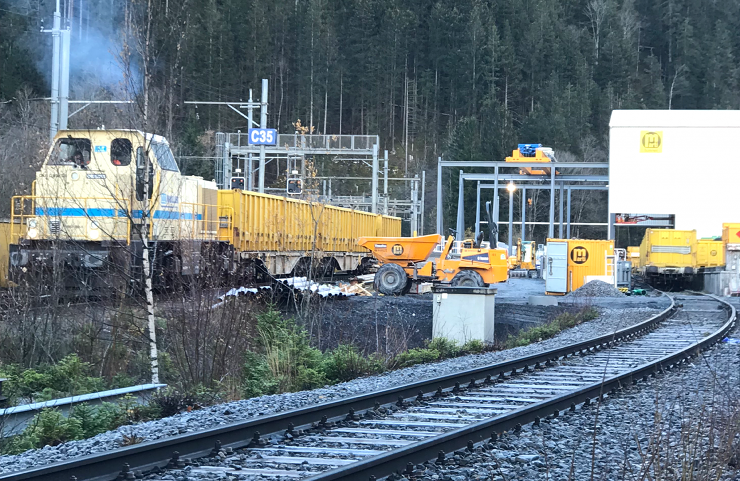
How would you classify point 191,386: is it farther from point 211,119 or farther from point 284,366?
point 211,119

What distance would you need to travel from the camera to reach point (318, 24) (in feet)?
263

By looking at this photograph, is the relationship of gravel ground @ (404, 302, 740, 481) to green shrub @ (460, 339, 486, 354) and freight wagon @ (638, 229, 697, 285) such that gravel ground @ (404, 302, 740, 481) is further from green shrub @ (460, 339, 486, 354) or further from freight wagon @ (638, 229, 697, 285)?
freight wagon @ (638, 229, 697, 285)

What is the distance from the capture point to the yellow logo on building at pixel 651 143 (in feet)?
153

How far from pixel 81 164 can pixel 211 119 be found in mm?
56977

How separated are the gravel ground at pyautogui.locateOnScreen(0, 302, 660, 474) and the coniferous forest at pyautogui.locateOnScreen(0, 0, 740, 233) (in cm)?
6036

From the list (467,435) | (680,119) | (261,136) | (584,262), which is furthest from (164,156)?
(680,119)

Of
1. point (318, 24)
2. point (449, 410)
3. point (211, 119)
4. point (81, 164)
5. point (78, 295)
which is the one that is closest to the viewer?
point (449, 410)

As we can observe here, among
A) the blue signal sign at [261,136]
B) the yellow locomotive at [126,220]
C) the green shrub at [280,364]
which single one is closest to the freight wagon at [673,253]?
the blue signal sign at [261,136]

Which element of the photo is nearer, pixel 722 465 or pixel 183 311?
pixel 722 465

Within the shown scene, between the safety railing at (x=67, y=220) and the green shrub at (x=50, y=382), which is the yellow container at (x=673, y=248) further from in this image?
the green shrub at (x=50, y=382)

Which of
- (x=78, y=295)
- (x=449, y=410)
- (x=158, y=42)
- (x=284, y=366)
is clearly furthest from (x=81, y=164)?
(x=449, y=410)

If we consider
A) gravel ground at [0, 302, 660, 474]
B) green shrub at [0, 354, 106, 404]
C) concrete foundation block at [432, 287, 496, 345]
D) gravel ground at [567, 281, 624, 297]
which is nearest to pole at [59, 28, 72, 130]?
green shrub at [0, 354, 106, 404]

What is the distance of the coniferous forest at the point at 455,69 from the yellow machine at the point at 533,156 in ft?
78.7

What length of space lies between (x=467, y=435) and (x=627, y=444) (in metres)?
1.31
